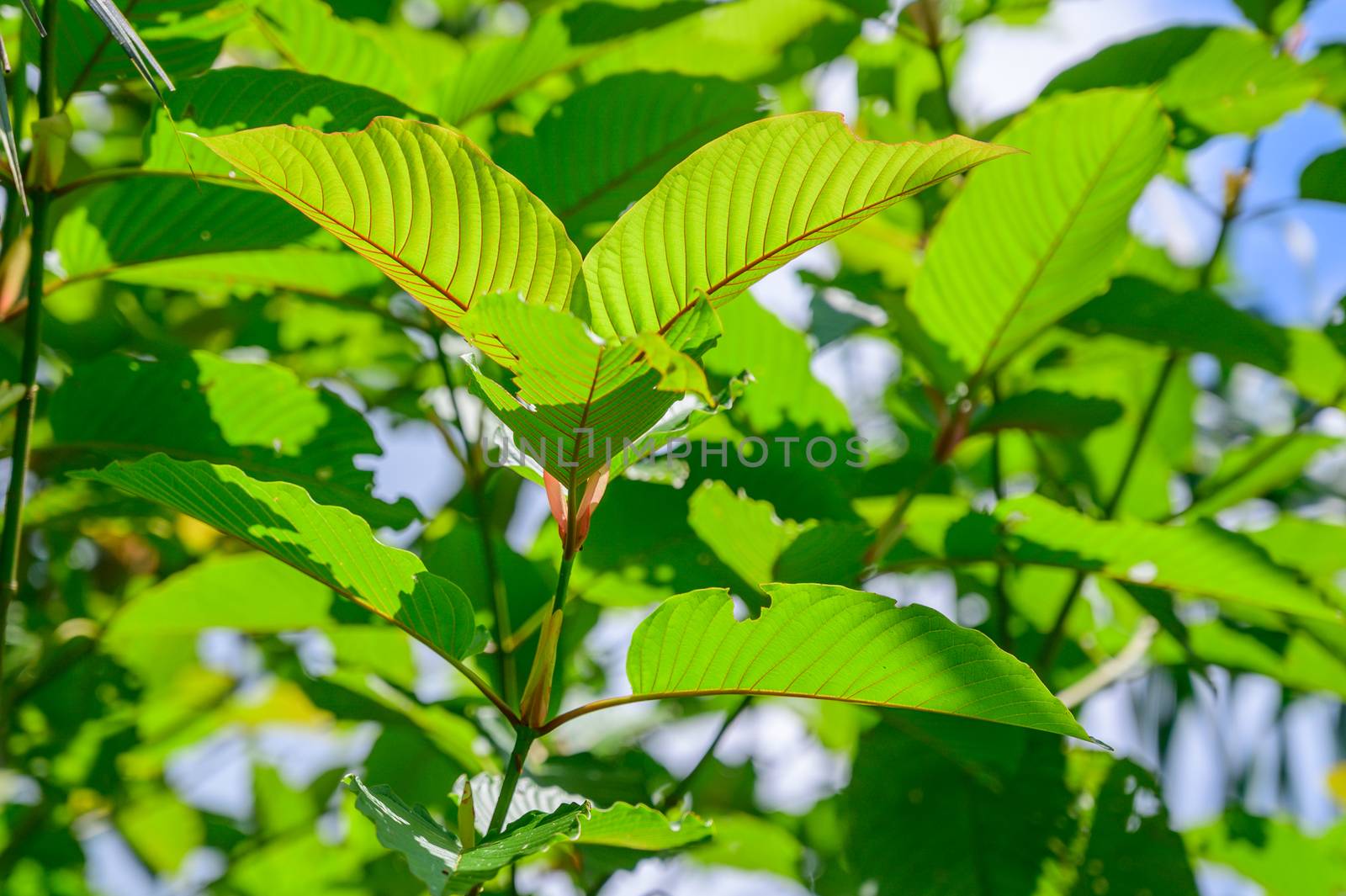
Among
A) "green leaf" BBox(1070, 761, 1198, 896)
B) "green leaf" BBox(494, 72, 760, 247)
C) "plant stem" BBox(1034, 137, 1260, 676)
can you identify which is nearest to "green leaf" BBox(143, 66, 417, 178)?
"green leaf" BBox(494, 72, 760, 247)

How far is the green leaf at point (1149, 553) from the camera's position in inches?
37.7

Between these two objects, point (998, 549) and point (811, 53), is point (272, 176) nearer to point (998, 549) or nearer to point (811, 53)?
point (998, 549)

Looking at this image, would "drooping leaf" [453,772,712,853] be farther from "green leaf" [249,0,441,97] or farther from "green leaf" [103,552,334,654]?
"green leaf" [249,0,441,97]

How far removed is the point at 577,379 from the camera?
0.57 m

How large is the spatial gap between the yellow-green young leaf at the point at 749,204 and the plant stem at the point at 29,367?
0.46 meters

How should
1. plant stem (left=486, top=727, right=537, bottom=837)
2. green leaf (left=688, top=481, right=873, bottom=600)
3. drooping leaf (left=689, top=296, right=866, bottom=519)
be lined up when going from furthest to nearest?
drooping leaf (left=689, top=296, right=866, bottom=519) < green leaf (left=688, top=481, right=873, bottom=600) < plant stem (left=486, top=727, right=537, bottom=837)

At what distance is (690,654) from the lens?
25.9 inches

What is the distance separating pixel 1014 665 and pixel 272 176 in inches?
19.6

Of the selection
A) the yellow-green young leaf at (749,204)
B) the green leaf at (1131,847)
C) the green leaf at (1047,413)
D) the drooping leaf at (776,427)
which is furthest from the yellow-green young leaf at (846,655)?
the green leaf at (1131,847)

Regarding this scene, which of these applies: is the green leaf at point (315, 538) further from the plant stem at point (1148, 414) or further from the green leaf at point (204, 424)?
the plant stem at point (1148, 414)

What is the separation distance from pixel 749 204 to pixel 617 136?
460 mm

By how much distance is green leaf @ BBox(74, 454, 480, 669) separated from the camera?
62 cm

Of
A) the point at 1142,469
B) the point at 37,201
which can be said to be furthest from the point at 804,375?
the point at 37,201

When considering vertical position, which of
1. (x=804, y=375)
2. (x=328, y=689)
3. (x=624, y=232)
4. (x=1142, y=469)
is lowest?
(x=1142, y=469)
